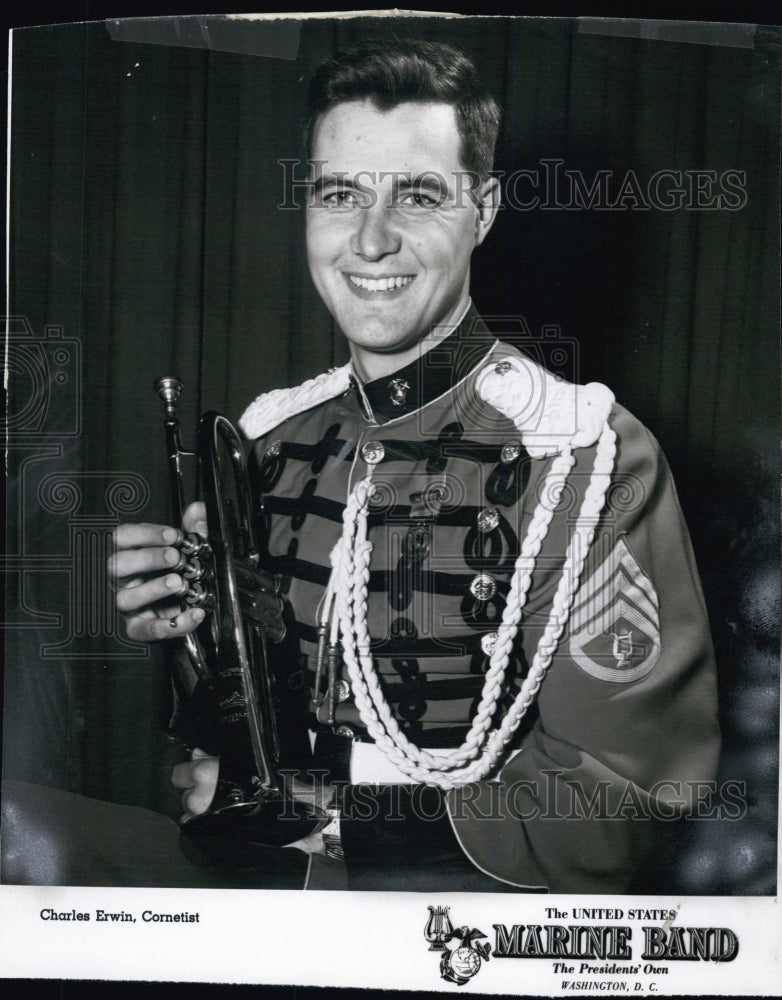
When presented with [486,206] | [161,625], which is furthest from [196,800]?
[486,206]

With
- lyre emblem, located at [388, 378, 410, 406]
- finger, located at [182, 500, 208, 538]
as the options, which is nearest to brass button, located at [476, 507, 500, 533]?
lyre emblem, located at [388, 378, 410, 406]

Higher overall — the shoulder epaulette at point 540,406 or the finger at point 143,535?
the shoulder epaulette at point 540,406

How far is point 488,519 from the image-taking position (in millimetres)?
1626

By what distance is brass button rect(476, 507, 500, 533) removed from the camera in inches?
64.0

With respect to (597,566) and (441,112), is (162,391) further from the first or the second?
(597,566)

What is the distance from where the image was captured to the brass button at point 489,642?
5.26 ft

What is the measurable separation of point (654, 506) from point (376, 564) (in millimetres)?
439

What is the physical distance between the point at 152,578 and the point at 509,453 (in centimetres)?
59

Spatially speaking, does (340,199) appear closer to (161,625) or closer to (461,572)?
(461,572)

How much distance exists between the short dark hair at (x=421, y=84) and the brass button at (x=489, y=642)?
0.70 m

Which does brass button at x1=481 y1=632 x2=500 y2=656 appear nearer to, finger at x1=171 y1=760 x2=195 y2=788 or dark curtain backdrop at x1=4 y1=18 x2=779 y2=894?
dark curtain backdrop at x1=4 y1=18 x2=779 y2=894

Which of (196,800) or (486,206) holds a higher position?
(486,206)

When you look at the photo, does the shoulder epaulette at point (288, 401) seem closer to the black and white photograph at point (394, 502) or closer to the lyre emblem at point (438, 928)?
the black and white photograph at point (394, 502)

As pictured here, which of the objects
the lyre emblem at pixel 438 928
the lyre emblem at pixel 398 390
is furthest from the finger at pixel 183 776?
the lyre emblem at pixel 398 390
